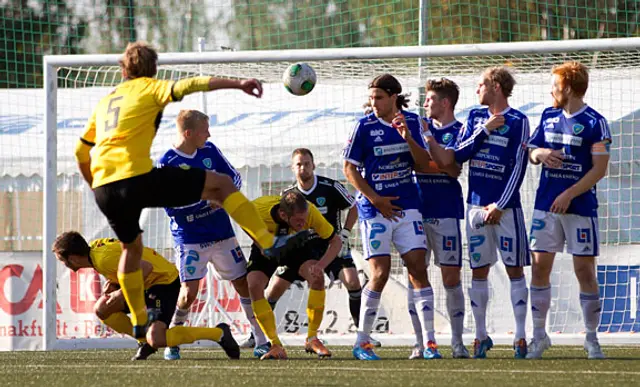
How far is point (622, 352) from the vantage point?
893 centimetres

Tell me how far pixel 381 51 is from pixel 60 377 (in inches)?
174

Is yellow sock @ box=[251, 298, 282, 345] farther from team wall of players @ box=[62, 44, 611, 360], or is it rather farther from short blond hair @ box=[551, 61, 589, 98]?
short blond hair @ box=[551, 61, 589, 98]

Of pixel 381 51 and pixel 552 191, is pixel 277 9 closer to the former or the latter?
pixel 381 51

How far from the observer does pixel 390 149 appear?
810cm

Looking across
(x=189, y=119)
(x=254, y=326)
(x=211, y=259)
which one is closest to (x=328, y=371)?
(x=254, y=326)

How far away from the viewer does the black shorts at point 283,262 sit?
896 centimetres

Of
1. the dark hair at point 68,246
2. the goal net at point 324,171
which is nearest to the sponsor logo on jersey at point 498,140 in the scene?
the goal net at point 324,171

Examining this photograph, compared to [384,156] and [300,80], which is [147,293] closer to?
[300,80]

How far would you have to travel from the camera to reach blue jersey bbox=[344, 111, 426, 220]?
8102mm

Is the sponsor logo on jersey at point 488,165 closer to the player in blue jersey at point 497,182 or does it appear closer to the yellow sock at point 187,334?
the player in blue jersey at point 497,182

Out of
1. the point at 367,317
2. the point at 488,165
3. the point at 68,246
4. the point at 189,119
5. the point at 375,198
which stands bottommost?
the point at 367,317

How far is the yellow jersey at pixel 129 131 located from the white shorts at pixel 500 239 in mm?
2479

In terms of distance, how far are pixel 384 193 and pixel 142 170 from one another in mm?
1939

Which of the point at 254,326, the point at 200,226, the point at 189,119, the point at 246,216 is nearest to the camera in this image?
the point at 246,216
